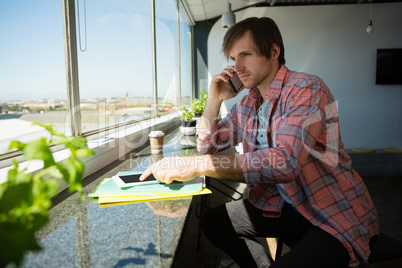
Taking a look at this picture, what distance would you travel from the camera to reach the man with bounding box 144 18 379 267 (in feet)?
3.46

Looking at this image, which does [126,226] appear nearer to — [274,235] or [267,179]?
[267,179]

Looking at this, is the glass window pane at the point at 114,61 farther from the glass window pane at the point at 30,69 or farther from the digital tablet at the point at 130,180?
the digital tablet at the point at 130,180

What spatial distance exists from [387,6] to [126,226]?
6.77m

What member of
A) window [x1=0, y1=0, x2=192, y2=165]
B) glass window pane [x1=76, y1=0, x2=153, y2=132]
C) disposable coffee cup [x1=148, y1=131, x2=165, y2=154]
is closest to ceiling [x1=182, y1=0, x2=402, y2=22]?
window [x1=0, y1=0, x2=192, y2=165]

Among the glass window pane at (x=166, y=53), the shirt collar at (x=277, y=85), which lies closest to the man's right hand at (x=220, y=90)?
the shirt collar at (x=277, y=85)

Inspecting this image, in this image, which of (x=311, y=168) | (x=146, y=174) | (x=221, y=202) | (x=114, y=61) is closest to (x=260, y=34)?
(x=311, y=168)

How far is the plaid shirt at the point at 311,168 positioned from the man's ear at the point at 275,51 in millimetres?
164

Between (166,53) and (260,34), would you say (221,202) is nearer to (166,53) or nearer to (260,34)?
(166,53)

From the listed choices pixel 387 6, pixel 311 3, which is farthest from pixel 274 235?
pixel 387 6

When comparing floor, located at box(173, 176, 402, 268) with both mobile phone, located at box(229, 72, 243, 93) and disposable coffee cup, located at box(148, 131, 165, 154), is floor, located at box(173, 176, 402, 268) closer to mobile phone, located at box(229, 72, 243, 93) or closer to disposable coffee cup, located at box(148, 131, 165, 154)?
disposable coffee cup, located at box(148, 131, 165, 154)

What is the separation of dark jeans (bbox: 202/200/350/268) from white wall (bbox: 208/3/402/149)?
5067mm

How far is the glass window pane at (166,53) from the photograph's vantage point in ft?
12.1

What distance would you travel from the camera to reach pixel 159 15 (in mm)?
3672

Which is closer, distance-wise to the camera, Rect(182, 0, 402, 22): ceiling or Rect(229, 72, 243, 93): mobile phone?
Rect(229, 72, 243, 93): mobile phone
